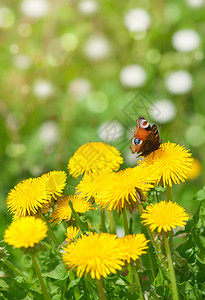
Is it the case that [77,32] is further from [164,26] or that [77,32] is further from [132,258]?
[132,258]

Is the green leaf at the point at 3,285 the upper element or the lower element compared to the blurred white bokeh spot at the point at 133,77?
lower

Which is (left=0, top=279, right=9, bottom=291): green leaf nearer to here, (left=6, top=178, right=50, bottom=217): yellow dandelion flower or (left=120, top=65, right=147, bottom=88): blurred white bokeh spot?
(left=6, top=178, right=50, bottom=217): yellow dandelion flower

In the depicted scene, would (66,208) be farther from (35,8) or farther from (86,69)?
(35,8)

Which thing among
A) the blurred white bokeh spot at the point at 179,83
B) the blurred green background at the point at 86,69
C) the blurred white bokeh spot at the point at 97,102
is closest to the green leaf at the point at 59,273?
the blurred green background at the point at 86,69

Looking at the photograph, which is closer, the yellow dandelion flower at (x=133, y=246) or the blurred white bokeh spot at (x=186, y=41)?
the yellow dandelion flower at (x=133, y=246)

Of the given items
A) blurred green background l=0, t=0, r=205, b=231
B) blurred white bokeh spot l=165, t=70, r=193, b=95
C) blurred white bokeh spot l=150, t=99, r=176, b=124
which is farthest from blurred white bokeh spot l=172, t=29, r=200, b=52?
blurred white bokeh spot l=150, t=99, r=176, b=124

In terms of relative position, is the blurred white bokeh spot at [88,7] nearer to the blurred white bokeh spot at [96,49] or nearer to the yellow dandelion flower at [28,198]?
the blurred white bokeh spot at [96,49]
